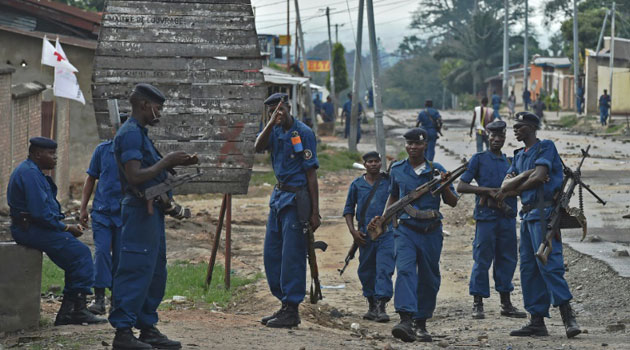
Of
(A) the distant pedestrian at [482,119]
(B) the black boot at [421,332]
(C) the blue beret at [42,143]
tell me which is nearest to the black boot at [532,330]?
(B) the black boot at [421,332]

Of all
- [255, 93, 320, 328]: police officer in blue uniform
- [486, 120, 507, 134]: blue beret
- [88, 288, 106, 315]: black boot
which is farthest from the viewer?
[486, 120, 507, 134]: blue beret

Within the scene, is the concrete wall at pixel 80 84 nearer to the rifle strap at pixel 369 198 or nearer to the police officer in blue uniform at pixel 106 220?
the rifle strap at pixel 369 198

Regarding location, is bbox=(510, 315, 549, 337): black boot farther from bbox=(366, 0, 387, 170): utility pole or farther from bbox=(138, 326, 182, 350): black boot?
bbox=(366, 0, 387, 170): utility pole

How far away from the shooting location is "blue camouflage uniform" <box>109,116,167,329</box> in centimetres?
673

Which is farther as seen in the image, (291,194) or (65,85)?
(65,85)

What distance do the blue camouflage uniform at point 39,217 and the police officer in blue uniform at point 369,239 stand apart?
112 inches

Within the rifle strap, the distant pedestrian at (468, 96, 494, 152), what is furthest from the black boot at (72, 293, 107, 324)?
the distant pedestrian at (468, 96, 494, 152)

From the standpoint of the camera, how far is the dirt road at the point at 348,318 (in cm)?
770

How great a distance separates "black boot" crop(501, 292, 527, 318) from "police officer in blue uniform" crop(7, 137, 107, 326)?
396 centimetres

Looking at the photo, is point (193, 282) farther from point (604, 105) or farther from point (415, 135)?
point (604, 105)

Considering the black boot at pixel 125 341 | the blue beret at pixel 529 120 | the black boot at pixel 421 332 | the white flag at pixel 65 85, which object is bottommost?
the black boot at pixel 421 332

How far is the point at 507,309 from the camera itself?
9.98m

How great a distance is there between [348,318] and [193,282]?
230 cm

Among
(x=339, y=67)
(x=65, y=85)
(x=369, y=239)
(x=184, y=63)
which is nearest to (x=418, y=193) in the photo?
(x=369, y=239)
